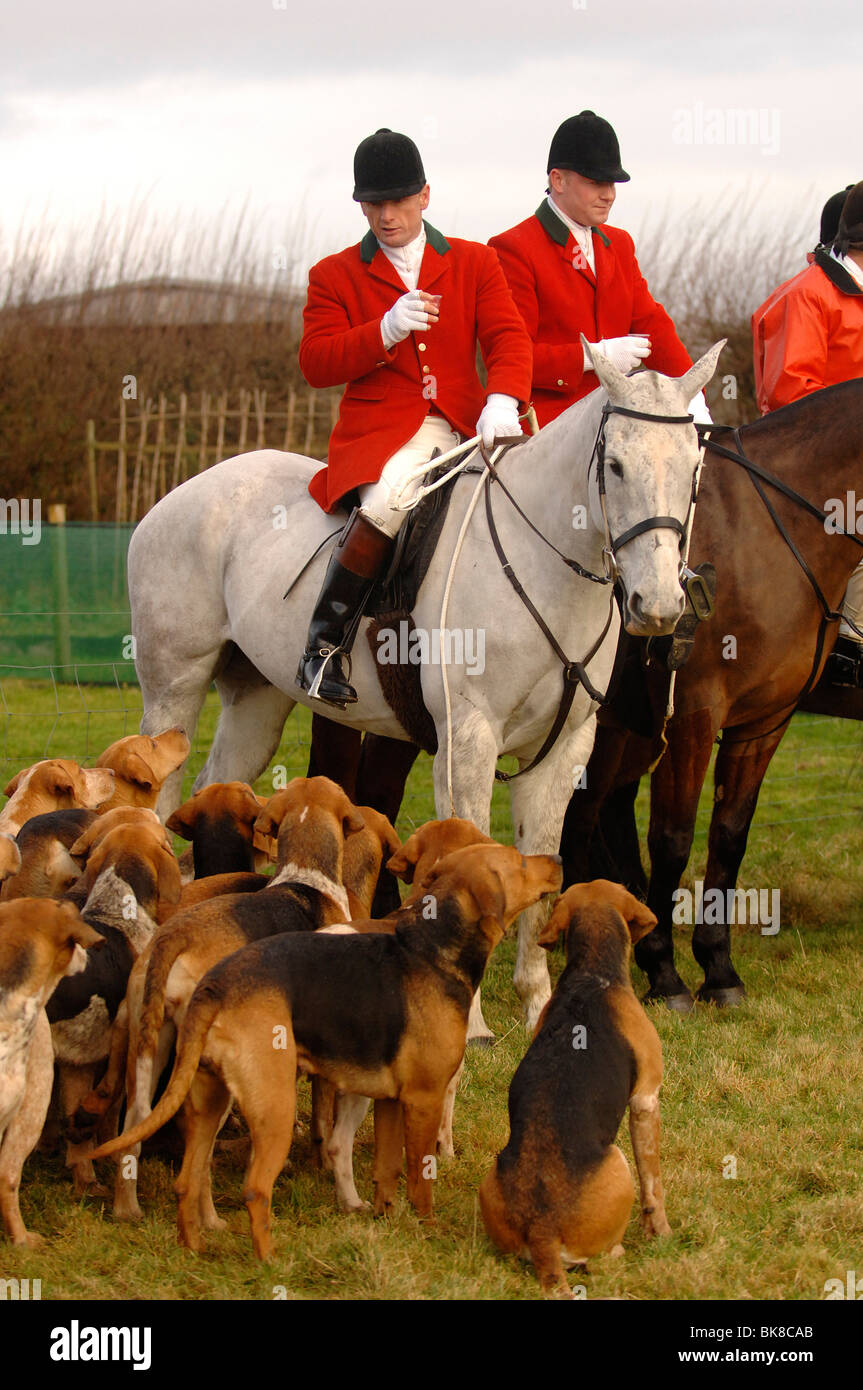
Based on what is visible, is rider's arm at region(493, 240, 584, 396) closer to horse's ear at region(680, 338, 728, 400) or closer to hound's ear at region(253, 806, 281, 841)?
horse's ear at region(680, 338, 728, 400)

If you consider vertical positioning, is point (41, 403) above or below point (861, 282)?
above

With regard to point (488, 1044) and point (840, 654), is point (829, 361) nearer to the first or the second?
point (840, 654)

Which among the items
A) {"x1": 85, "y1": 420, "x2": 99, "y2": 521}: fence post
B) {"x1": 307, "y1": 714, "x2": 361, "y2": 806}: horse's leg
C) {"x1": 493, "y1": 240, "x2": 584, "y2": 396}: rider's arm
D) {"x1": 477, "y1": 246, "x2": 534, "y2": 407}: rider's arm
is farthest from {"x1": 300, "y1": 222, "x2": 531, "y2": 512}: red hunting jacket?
{"x1": 85, "y1": 420, "x2": 99, "y2": 521}: fence post

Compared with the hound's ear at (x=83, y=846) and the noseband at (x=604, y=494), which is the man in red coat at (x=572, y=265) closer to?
the noseband at (x=604, y=494)

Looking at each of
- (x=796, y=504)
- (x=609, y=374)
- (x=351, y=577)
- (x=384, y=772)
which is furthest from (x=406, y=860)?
(x=796, y=504)

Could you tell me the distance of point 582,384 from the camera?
6715mm

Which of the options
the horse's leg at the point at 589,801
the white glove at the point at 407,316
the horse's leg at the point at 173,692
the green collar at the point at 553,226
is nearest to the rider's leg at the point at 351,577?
the white glove at the point at 407,316

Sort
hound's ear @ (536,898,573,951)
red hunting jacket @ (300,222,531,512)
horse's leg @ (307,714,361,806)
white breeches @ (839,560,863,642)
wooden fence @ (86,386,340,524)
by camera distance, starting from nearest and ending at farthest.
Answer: hound's ear @ (536,898,573,951)
red hunting jacket @ (300,222,531,512)
white breeches @ (839,560,863,642)
horse's leg @ (307,714,361,806)
wooden fence @ (86,386,340,524)

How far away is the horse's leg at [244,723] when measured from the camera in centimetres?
Answer: 716

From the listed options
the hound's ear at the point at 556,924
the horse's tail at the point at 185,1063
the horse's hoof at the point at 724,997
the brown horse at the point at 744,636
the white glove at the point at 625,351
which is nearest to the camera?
the horse's tail at the point at 185,1063

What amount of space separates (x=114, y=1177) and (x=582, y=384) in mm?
4023

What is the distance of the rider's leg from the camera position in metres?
5.73

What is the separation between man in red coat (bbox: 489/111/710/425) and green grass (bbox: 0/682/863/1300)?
2818mm
